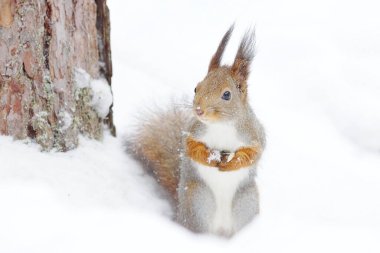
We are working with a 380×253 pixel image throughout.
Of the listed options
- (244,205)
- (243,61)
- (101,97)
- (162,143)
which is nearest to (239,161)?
(244,205)

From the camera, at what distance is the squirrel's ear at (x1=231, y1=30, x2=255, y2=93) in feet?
5.68

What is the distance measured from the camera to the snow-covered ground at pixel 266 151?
151cm

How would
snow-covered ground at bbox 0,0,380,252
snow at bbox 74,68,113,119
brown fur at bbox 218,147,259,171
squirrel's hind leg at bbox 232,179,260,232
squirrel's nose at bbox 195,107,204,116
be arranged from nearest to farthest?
snow-covered ground at bbox 0,0,380,252 < squirrel's nose at bbox 195,107,204,116 < brown fur at bbox 218,147,259,171 < squirrel's hind leg at bbox 232,179,260,232 < snow at bbox 74,68,113,119

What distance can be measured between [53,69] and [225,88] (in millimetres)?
577

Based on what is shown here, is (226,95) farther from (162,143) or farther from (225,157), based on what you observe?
(162,143)

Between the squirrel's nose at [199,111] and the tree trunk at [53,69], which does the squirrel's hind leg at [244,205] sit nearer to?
Result: the squirrel's nose at [199,111]

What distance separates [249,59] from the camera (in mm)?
1755

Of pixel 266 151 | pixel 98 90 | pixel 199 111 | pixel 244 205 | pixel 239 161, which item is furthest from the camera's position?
pixel 266 151

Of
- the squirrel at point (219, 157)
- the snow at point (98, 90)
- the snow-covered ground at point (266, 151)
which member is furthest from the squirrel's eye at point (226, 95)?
the snow at point (98, 90)

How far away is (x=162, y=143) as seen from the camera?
2.12 m

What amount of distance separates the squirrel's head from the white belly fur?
0.06 meters

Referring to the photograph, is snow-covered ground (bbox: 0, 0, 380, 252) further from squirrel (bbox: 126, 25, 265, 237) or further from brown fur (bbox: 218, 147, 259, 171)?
brown fur (bbox: 218, 147, 259, 171)

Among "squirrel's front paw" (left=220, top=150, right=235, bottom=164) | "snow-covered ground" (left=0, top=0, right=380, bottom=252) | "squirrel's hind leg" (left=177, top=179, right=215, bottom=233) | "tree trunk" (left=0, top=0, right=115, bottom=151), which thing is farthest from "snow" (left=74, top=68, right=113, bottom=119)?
"squirrel's front paw" (left=220, top=150, right=235, bottom=164)

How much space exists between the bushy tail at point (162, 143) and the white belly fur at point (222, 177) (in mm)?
239
